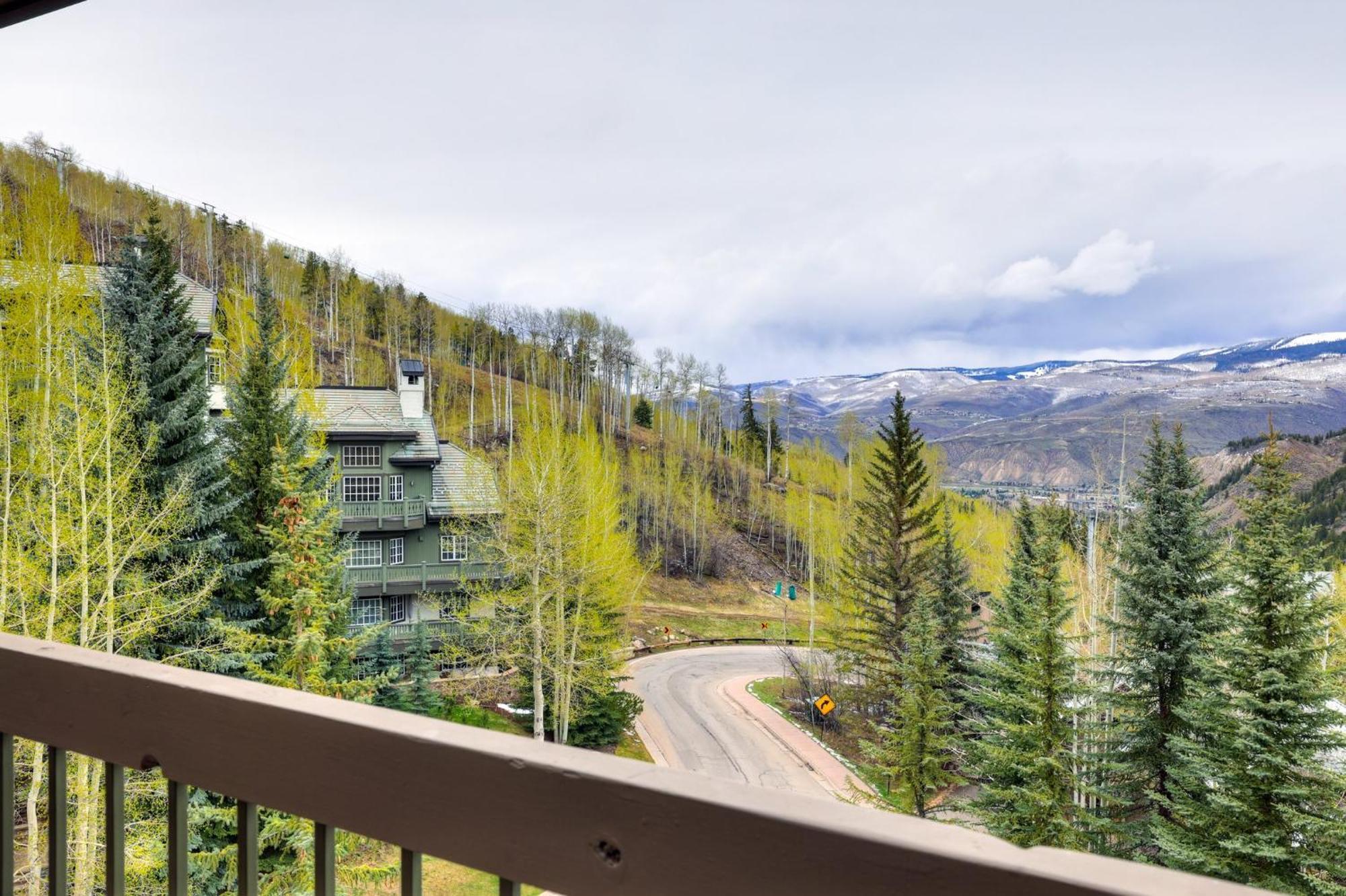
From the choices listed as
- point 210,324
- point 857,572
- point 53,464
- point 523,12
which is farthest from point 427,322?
point 523,12

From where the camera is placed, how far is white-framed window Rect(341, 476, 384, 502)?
15.4 metres

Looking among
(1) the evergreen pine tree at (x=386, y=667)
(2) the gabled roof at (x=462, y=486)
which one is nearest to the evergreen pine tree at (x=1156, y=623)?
(1) the evergreen pine tree at (x=386, y=667)

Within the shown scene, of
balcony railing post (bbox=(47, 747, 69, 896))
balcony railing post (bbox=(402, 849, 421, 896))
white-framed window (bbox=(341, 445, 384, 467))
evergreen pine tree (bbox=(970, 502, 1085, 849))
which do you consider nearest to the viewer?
balcony railing post (bbox=(402, 849, 421, 896))

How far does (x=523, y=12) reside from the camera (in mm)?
2004

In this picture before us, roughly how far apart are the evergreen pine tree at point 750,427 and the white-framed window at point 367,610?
29.8m

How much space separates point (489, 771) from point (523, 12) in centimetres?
203

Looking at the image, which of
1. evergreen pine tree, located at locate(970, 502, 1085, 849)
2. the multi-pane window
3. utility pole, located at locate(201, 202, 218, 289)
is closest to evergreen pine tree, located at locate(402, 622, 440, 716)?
the multi-pane window

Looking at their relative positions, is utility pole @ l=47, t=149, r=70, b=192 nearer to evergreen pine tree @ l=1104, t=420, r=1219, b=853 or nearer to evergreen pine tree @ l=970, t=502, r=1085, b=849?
evergreen pine tree @ l=970, t=502, r=1085, b=849

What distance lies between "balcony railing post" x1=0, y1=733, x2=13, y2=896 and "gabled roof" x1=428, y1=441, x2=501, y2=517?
1205cm

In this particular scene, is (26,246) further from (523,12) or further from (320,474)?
(523,12)

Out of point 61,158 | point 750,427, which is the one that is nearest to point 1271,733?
point 750,427

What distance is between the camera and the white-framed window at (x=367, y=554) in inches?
592

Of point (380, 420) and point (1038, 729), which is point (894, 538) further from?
point (380, 420)

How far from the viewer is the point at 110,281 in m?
8.92
